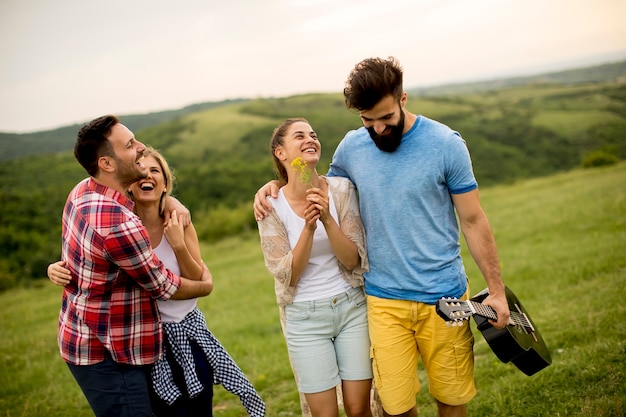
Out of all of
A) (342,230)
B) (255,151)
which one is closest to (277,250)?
(342,230)

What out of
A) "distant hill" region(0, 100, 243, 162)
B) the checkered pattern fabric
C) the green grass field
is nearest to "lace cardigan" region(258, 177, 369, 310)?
the checkered pattern fabric

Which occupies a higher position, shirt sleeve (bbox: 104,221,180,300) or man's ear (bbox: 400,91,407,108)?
man's ear (bbox: 400,91,407,108)

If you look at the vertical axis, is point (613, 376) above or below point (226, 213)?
above

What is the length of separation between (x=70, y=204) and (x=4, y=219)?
59686 millimetres

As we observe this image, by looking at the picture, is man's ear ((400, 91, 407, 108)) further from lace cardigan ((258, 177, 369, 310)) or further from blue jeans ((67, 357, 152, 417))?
blue jeans ((67, 357, 152, 417))

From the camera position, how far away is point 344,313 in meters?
3.89

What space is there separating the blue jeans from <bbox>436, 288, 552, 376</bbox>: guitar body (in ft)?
7.14

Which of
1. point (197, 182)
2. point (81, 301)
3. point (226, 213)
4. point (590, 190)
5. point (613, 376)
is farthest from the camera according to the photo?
point (197, 182)

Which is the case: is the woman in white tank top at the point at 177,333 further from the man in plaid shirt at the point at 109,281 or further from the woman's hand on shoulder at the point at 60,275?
the woman's hand on shoulder at the point at 60,275

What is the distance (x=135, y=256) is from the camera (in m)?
3.18

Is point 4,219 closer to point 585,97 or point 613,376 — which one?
point 613,376

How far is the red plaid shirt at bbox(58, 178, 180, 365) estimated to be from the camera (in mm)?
3186

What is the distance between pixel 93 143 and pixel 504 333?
3.27 m

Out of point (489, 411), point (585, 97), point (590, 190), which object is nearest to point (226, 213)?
point (590, 190)
